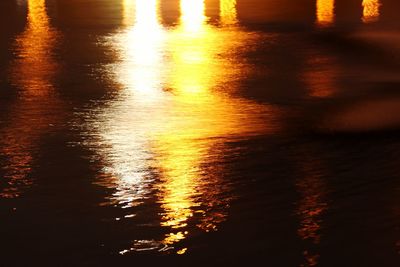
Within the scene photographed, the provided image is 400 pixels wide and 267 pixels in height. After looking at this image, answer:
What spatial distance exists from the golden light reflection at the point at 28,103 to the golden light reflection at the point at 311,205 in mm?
2159

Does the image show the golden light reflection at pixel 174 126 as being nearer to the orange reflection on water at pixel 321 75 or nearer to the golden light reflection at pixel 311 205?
the golden light reflection at pixel 311 205

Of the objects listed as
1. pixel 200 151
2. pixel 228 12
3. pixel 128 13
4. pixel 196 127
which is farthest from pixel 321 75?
pixel 128 13

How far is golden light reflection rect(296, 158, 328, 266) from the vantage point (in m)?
6.28

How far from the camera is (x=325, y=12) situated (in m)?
23.1

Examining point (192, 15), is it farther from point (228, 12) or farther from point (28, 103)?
point (28, 103)

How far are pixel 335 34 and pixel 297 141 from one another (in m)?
9.53

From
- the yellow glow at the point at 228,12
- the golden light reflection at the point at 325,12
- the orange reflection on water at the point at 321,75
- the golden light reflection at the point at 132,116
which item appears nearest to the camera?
the golden light reflection at the point at 132,116

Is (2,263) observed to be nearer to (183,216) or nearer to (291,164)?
(183,216)

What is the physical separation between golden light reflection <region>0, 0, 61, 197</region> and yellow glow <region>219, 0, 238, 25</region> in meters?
4.12

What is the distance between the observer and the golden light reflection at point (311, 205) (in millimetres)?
6277

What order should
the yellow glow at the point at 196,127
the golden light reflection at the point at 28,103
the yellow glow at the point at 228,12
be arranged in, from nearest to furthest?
the yellow glow at the point at 196,127, the golden light reflection at the point at 28,103, the yellow glow at the point at 228,12

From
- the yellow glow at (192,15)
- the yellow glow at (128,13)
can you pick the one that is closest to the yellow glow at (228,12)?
the yellow glow at (192,15)

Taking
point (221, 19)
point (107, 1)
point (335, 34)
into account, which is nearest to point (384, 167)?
point (335, 34)

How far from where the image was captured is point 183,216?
6.77 meters
